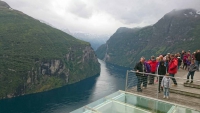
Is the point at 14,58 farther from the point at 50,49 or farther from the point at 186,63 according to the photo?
the point at 186,63

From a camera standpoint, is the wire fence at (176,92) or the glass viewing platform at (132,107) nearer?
the glass viewing platform at (132,107)

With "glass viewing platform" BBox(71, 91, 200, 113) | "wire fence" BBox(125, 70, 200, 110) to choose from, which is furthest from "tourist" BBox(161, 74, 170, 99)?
"glass viewing platform" BBox(71, 91, 200, 113)

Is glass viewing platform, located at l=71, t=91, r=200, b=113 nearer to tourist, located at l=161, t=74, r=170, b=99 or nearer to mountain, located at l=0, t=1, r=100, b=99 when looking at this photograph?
tourist, located at l=161, t=74, r=170, b=99

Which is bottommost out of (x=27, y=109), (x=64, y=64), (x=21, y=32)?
(x=27, y=109)

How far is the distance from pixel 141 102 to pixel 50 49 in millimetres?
186651

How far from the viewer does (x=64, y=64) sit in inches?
7510

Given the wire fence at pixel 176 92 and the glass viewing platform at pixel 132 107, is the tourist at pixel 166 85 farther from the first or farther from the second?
the glass viewing platform at pixel 132 107

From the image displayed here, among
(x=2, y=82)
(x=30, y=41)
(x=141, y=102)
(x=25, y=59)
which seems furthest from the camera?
(x=30, y=41)

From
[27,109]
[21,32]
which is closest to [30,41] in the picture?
[21,32]

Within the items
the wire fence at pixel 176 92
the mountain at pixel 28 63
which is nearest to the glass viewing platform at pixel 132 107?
the wire fence at pixel 176 92

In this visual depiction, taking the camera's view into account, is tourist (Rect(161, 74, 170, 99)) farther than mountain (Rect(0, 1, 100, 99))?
No

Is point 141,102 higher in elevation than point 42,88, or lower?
higher

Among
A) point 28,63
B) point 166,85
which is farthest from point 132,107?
point 28,63

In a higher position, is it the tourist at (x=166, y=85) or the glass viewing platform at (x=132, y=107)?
the tourist at (x=166, y=85)
